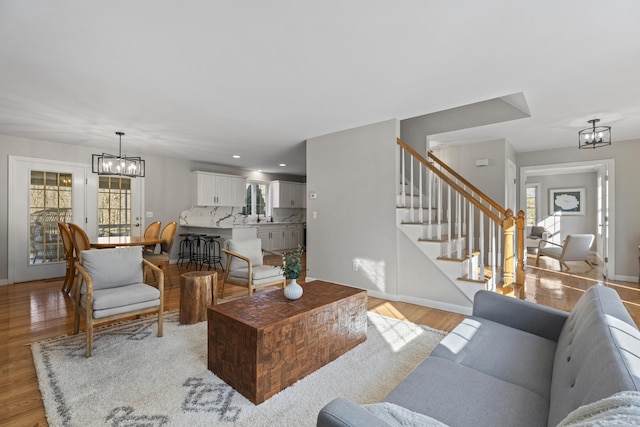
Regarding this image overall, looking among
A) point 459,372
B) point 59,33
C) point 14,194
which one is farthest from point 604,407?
point 14,194

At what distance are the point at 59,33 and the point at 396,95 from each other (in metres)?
2.80

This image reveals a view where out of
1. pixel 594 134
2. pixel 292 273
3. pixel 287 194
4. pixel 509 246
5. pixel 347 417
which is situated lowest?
pixel 347 417

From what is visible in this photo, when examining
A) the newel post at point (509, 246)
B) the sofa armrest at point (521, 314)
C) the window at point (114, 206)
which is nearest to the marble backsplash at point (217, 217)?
the window at point (114, 206)

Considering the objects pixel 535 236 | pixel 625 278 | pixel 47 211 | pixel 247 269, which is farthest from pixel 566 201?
pixel 47 211

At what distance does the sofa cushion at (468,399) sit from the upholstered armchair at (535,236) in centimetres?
749

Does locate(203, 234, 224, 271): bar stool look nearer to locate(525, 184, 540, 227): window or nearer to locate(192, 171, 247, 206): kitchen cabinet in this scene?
locate(192, 171, 247, 206): kitchen cabinet

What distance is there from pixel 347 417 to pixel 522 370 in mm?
1112

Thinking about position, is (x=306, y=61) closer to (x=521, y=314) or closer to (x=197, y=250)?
(x=521, y=314)

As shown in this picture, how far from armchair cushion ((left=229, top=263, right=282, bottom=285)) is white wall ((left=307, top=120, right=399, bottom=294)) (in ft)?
3.55

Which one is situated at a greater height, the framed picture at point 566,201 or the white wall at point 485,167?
the white wall at point 485,167

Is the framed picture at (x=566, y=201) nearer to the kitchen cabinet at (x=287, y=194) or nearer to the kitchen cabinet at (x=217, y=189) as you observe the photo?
the kitchen cabinet at (x=287, y=194)

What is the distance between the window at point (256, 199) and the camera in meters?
8.46

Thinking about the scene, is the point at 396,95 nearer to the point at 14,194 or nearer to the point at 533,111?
the point at 533,111

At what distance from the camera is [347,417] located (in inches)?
35.4
